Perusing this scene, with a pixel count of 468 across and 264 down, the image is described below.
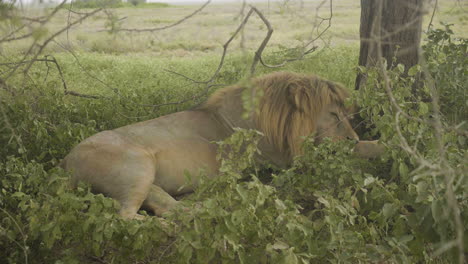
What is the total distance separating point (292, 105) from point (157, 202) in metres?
1.23

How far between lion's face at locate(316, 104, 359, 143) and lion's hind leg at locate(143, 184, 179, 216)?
1.25 metres

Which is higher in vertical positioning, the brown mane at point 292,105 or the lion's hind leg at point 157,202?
the brown mane at point 292,105

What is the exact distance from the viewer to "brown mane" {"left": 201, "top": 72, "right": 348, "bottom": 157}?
390 centimetres

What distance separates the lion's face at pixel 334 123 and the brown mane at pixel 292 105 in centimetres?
4

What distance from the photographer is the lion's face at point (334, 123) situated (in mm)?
3938

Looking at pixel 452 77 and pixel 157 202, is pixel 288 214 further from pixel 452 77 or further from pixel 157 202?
pixel 452 77

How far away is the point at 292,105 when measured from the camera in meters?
3.92

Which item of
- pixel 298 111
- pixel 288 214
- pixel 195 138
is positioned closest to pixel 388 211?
pixel 288 214

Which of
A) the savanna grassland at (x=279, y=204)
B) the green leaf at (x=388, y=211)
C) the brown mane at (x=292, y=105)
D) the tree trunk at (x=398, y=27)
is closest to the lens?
the savanna grassland at (x=279, y=204)

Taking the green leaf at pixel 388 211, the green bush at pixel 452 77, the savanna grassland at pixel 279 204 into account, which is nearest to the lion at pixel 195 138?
the savanna grassland at pixel 279 204

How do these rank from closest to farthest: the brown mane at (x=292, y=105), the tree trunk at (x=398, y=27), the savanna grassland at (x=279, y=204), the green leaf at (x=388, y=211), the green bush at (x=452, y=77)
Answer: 1. the savanna grassland at (x=279, y=204)
2. the green leaf at (x=388, y=211)
3. the green bush at (x=452, y=77)
4. the brown mane at (x=292, y=105)
5. the tree trunk at (x=398, y=27)

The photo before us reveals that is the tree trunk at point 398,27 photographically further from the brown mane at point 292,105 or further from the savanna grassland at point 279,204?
the brown mane at point 292,105

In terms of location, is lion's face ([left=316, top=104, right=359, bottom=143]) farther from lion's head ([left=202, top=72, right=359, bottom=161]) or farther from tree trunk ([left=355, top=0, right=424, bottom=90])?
tree trunk ([left=355, top=0, right=424, bottom=90])

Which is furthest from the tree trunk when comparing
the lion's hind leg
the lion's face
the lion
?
the lion's hind leg
